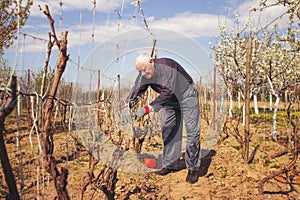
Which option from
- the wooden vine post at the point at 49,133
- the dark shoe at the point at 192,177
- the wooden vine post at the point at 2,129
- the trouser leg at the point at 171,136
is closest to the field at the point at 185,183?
the dark shoe at the point at 192,177

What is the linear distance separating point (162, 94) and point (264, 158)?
231 cm

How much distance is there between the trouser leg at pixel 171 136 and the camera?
388 cm

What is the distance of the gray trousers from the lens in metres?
3.61

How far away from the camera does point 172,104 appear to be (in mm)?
3762

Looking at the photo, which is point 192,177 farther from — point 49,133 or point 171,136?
point 49,133

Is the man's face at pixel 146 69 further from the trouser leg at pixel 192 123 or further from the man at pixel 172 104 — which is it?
the trouser leg at pixel 192 123

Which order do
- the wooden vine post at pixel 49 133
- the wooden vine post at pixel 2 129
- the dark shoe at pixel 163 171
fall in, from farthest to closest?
the dark shoe at pixel 163 171 → the wooden vine post at pixel 49 133 → the wooden vine post at pixel 2 129

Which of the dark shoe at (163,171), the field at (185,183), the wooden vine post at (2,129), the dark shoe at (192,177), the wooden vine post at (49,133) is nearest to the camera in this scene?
the wooden vine post at (2,129)

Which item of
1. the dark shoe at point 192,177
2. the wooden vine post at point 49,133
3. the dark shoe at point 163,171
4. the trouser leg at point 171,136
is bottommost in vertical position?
the dark shoe at point 163,171

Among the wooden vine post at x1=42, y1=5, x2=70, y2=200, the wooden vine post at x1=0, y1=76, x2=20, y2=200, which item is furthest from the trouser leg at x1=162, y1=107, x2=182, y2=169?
the wooden vine post at x1=0, y1=76, x2=20, y2=200

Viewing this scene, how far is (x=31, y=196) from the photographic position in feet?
9.67

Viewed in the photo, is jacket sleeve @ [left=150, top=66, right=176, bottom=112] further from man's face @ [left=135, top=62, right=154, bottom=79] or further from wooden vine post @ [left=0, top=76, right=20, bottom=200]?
wooden vine post @ [left=0, top=76, right=20, bottom=200]

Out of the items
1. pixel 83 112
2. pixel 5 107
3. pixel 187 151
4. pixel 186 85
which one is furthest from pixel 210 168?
pixel 83 112

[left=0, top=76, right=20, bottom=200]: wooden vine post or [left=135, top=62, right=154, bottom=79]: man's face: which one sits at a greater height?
[left=135, top=62, right=154, bottom=79]: man's face
